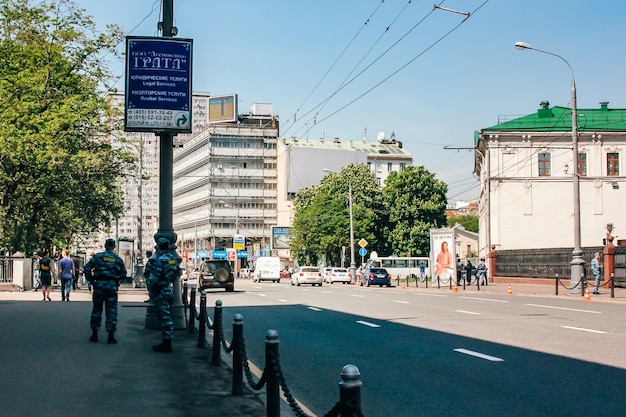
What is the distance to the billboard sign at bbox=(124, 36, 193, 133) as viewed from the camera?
54.5 feet

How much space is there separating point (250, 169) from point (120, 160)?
3565 inches

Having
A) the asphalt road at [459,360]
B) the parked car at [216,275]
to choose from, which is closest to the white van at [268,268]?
the parked car at [216,275]

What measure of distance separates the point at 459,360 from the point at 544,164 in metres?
58.5

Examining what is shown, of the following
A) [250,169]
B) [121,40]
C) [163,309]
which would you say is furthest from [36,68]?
[250,169]

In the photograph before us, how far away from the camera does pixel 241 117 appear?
137375 mm

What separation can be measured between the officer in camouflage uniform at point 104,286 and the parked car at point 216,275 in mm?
25750

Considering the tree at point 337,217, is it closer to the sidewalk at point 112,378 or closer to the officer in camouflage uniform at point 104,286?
the sidewalk at point 112,378

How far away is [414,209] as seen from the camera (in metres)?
87.3

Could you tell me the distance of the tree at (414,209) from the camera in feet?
287

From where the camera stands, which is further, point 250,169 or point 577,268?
point 250,169

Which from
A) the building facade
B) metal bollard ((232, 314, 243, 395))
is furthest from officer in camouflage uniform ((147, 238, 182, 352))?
the building facade

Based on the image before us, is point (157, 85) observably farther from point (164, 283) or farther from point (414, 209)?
point (414, 209)

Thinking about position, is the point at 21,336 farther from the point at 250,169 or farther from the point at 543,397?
the point at 250,169

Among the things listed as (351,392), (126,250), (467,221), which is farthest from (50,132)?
(467,221)
